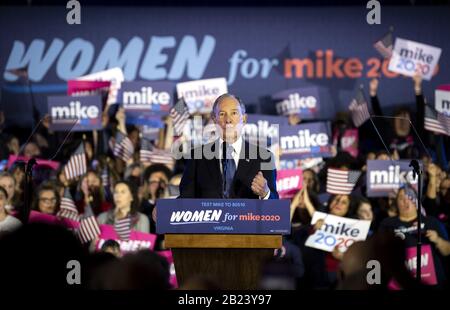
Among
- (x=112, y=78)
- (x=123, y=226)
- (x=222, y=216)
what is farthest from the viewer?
(x=112, y=78)

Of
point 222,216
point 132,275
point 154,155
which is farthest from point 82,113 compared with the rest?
point 132,275

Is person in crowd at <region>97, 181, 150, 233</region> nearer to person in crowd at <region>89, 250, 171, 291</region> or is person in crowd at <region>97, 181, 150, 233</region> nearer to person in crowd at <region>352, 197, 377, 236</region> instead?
person in crowd at <region>352, 197, 377, 236</region>

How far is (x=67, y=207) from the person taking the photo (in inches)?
333

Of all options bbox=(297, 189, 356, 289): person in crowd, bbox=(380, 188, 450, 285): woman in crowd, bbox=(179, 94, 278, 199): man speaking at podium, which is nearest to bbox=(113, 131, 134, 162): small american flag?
bbox=(297, 189, 356, 289): person in crowd

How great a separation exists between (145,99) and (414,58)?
2.70 metres

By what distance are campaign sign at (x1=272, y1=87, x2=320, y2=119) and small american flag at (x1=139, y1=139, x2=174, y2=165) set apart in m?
1.45

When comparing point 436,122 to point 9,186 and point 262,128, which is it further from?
point 9,186

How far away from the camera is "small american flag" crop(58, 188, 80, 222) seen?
8.38 m

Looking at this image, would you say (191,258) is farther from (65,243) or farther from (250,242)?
(65,243)

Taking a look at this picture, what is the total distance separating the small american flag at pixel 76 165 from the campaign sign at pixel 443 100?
3421 millimetres

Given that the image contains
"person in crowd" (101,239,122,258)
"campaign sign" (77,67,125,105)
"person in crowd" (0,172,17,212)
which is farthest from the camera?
"campaign sign" (77,67,125,105)

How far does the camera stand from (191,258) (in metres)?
4.77
